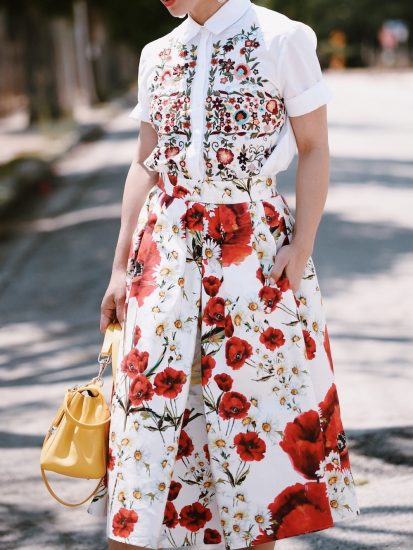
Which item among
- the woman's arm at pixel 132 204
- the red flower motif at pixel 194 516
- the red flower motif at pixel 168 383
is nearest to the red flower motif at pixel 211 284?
the red flower motif at pixel 168 383

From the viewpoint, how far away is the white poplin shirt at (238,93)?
290cm

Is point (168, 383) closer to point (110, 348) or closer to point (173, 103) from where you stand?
point (110, 348)

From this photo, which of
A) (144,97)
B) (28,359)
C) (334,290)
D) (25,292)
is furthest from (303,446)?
(25,292)

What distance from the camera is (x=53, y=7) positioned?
917 inches

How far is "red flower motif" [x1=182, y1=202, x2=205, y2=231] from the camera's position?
9.66ft

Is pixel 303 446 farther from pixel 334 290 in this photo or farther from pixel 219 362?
pixel 334 290

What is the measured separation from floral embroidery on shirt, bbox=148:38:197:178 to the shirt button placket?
0.05 feet

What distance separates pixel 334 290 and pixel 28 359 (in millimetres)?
2198

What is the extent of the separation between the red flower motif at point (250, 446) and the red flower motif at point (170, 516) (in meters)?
0.23

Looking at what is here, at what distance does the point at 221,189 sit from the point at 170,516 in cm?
82

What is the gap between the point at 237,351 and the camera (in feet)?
9.58

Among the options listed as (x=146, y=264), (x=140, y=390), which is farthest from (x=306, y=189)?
(x=140, y=390)

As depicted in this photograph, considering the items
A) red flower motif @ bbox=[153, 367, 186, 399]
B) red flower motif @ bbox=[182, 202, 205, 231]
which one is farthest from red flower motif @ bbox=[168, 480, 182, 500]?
red flower motif @ bbox=[182, 202, 205, 231]

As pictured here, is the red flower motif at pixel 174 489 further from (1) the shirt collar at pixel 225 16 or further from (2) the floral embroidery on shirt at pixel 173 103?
(1) the shirt collar at pixel 225 16
